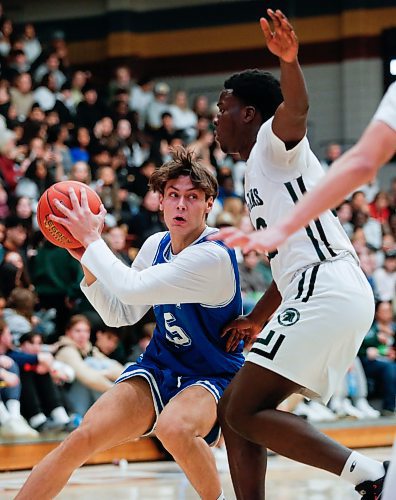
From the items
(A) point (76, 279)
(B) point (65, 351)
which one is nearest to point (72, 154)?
(A) point (76, 279)

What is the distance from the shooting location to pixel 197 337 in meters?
4.65

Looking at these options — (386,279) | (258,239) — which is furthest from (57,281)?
(258,239)

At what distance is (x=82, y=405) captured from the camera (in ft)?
28.5

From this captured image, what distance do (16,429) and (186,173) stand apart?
410 centimetres

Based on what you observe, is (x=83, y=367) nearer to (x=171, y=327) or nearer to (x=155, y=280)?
(x=171, y=327)

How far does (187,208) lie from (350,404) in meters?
6.20

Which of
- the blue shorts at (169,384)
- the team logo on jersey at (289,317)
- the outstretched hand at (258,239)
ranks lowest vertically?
the blue shorts at (169,384)

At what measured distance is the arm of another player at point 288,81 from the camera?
3.73 meters

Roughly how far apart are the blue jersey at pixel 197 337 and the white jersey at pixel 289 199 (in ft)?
1.53

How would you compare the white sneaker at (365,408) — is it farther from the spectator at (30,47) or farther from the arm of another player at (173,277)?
the spectator at (30,47)

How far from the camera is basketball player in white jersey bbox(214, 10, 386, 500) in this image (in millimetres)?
4016

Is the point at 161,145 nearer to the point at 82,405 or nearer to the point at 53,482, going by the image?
the point at 82,405

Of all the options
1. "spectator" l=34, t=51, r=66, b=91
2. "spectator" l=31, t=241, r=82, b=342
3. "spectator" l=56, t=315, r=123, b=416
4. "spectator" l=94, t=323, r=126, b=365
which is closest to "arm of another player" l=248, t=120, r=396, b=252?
"spectator" l=56, t=315, r=123, b=416

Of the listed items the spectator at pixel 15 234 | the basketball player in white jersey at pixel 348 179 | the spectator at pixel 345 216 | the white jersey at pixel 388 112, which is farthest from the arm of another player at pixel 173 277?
the spectator at pixel 345 216
